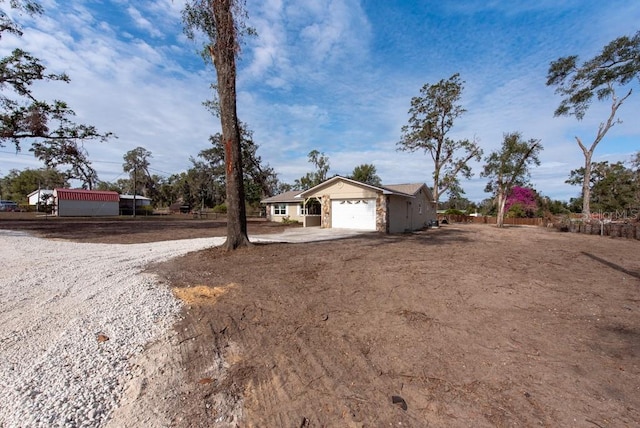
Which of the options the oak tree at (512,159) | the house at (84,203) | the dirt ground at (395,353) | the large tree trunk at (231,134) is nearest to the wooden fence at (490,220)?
the oak tree at (512,159)

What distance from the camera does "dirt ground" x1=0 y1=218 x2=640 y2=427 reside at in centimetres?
216

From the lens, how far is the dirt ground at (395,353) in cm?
216

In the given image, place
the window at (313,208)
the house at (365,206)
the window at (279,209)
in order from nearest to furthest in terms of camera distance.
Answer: the house at (365,206), the window at (313,208), the window at (279,209)

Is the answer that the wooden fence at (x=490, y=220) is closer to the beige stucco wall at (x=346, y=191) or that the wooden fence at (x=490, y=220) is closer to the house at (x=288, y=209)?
the house at (x=288, y=209)

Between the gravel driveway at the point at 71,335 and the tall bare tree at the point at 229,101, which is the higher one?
the tall bare tree at the point at 229,101

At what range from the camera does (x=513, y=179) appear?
24.9 m

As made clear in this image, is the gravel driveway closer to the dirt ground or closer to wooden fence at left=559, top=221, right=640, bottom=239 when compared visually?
the dirt ground

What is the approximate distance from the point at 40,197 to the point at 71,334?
53.4 m

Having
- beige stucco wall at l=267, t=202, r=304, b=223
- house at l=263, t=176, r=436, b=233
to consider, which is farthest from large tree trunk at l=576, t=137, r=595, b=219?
beige stucco wall at l=267, t=202, r=304, b=223

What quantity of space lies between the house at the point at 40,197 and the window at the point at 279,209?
99.6 ft

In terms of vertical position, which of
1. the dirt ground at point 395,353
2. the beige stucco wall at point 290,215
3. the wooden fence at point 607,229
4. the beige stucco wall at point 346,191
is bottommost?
the dirt ground at point 395,353

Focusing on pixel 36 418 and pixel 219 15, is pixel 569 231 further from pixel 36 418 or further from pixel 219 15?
pixel 36 418

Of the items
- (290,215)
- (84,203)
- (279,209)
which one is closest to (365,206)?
(290,215)

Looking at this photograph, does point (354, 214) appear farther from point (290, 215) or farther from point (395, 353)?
point (395, 353)
